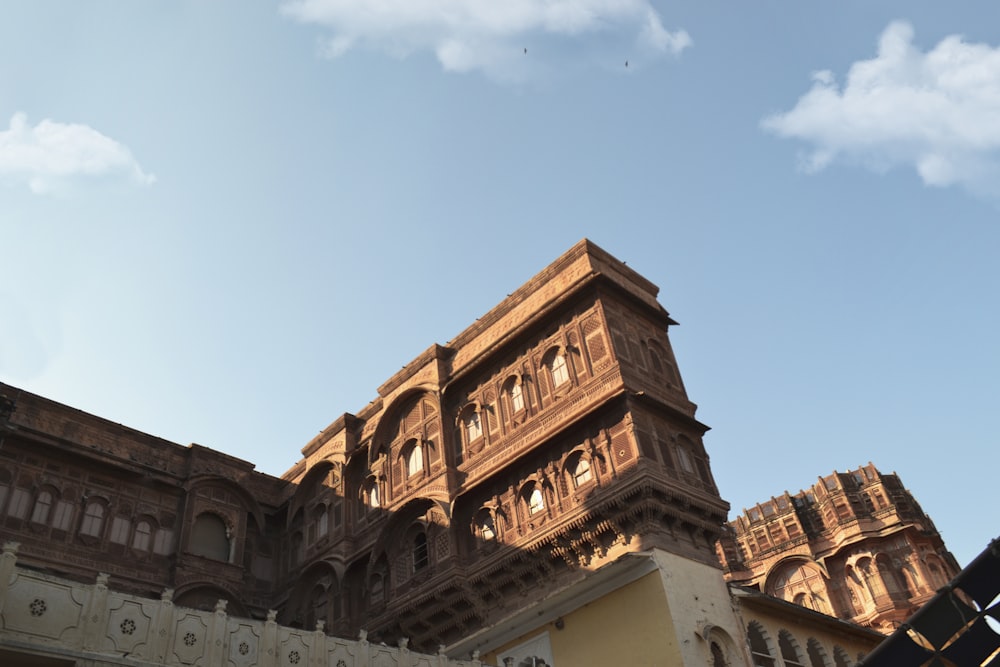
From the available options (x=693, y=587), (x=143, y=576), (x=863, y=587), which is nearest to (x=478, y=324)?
(x=693, y=587)

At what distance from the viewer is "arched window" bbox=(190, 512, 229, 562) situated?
2434cm

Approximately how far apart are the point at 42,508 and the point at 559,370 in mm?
14365

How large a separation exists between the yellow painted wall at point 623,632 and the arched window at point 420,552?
15.2ft

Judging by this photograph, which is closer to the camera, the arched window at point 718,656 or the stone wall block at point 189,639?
the stone wall block at point 189,639

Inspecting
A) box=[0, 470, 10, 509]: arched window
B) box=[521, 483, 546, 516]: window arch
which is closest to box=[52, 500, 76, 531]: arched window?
box=[0, 470, 10, 509]: arched window

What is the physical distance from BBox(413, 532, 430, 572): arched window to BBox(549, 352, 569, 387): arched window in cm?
561

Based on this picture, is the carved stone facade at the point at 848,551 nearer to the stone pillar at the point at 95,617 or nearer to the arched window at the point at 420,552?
the arched window at the point at 420,552

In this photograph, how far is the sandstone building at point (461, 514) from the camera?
54.7 feet

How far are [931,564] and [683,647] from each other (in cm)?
2488

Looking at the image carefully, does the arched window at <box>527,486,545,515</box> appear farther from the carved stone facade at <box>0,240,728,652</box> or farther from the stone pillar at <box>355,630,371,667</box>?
the stone pillar at <box>355,630,371,667</box>

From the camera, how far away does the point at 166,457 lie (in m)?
25.0

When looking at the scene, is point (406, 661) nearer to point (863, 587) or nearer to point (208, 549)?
point (208, 549)

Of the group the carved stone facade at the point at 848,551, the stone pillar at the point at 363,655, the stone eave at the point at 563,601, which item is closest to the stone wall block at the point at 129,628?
the stone pillar at the point at 363,655

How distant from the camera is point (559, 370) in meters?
20.5
